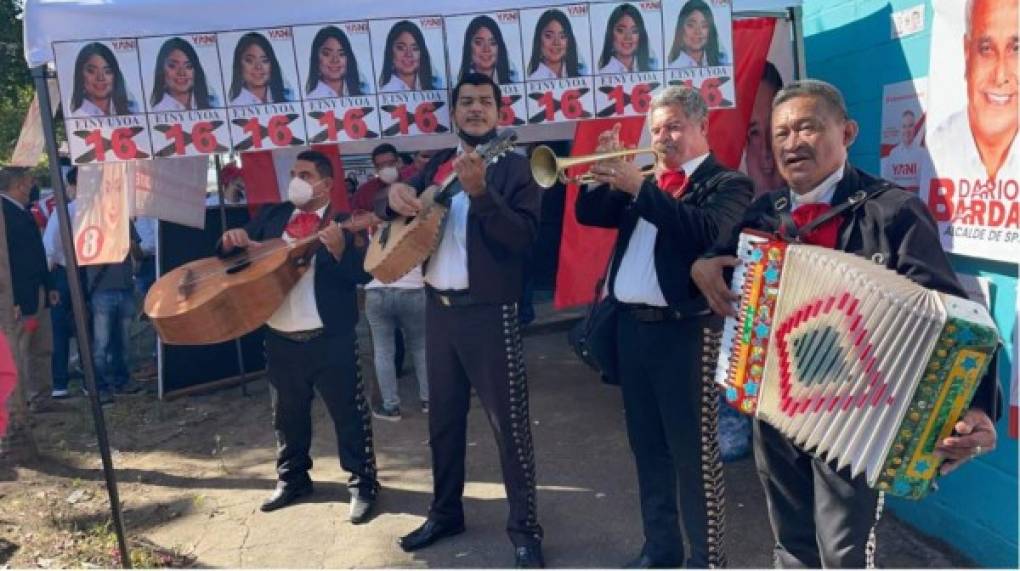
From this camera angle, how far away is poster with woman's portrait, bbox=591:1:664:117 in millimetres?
3668

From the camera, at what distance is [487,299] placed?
351cm

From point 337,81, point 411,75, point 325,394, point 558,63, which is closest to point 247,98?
point 337,81

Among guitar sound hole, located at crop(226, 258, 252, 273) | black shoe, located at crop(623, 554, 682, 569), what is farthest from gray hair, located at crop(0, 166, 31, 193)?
black shoe, located at crop(623, 554, 682, 569)

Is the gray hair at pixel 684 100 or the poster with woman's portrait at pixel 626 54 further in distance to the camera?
the poster with woman's portrait at pixel 626 54

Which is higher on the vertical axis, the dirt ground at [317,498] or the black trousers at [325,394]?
the black trousers at [325,394]

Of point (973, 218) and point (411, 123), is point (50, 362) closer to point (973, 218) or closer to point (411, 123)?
point (411, 123)

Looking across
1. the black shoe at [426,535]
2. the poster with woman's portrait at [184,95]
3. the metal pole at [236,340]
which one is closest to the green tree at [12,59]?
the metal pole at [236,340]

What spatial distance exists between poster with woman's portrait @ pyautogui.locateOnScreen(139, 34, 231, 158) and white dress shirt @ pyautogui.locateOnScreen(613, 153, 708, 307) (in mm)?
1821

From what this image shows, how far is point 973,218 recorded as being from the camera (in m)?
3.25

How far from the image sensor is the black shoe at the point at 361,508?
4.28 metres

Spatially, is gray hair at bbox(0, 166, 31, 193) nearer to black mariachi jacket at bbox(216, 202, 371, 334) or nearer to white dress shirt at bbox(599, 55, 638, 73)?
black mariachi jacket at bbox(216, 202, 371, 334)

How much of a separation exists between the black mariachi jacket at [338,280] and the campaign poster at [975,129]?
102 inches

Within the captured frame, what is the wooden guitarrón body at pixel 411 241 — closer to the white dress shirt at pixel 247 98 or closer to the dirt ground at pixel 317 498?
the white dress shirt at pixel 247 98

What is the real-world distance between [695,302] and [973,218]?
120cm
